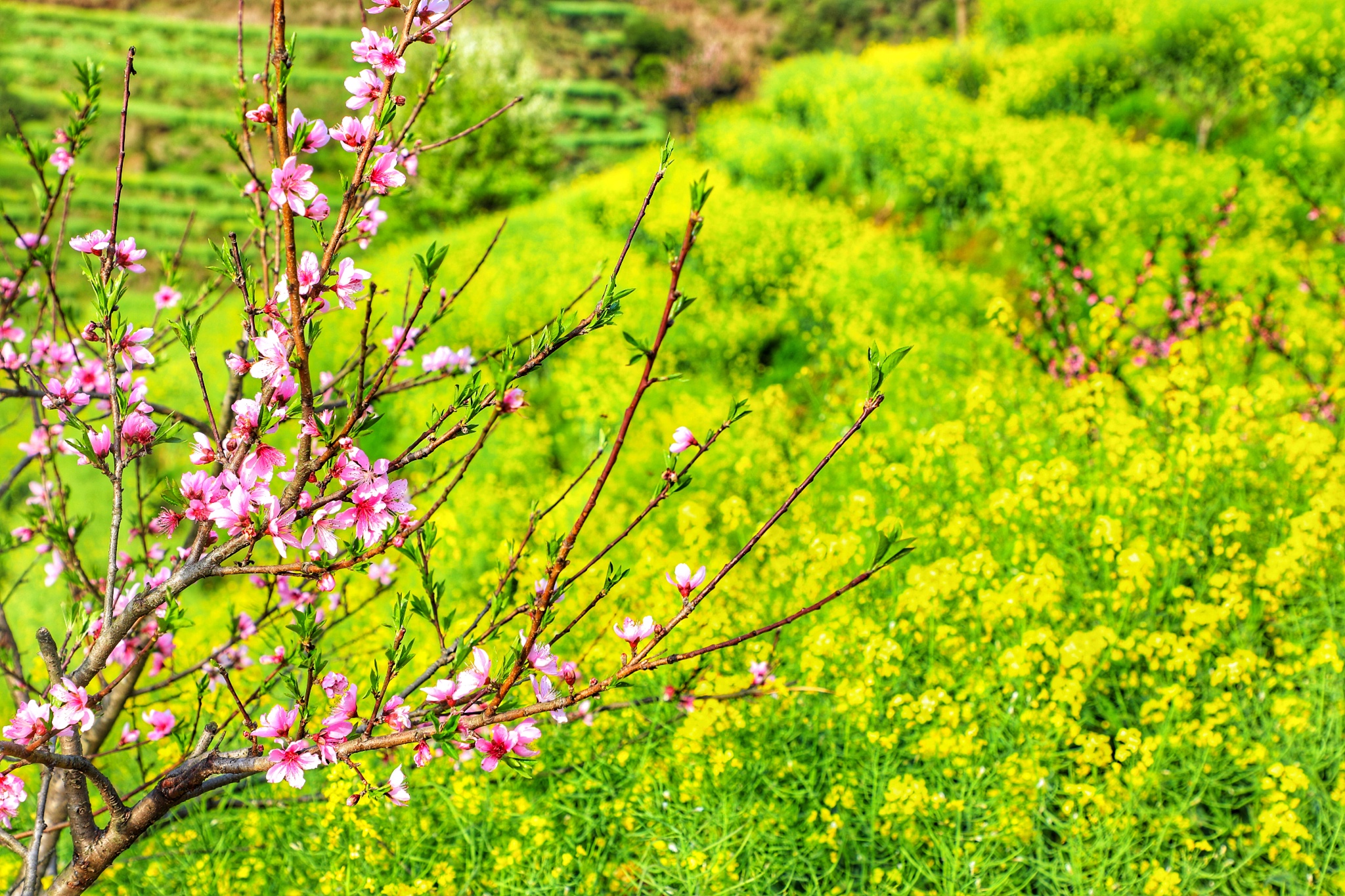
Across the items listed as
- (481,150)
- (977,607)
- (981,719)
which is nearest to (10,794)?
(981,719)

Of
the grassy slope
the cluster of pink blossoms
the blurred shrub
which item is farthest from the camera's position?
the blurred shrub

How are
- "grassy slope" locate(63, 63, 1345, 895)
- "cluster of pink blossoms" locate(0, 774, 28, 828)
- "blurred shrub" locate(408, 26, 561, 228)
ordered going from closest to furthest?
"cluster of pink blossoms" locate(0, 774, 28, 828) → "grassy slope" locate(63, 63, 1345, 895) → "blurred shrub" locate(408, 26, 561, 228)

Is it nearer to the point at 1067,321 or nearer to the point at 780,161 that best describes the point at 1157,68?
the point at 780,161

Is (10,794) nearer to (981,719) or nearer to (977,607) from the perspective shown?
(981,719)

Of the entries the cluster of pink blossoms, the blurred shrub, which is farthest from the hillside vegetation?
the blurred shrub

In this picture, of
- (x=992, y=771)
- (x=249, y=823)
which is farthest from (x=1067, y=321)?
(x=249, y=823)

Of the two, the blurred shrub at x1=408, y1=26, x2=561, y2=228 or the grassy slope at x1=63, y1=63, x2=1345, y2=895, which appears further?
the blurred shrub at x1=408, y1=26, x2=561, y2=228

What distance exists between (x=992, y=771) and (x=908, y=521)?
160cm

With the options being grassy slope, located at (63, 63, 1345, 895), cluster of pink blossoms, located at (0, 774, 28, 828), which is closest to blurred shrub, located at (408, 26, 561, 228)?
grassy slope, located at (63, 63, 1345, 895)

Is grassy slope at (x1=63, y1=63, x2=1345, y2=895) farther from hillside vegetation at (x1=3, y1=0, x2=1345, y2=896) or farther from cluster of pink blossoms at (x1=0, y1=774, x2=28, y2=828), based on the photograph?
cluster of pink blossoms at (x1=0, y1=774, x2=28, y2=828)

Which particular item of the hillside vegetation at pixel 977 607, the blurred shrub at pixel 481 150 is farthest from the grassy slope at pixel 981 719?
the blurred shrub at pixel 481 150

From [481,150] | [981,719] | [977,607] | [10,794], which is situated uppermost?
[10,794]

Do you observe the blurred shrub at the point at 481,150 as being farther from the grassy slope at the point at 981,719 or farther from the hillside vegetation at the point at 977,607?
the grassy slope at the point at 981,719

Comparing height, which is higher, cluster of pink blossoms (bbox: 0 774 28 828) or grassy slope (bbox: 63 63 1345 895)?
cluster of pink blossoms (bbox: 0 774 28 828)
